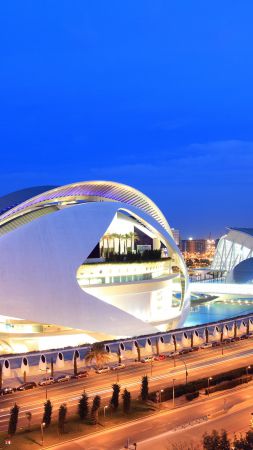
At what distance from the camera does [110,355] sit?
33750mm

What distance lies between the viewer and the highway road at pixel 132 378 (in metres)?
26.4

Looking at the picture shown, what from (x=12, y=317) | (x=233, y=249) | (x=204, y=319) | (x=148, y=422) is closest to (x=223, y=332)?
(x=204, y=319)

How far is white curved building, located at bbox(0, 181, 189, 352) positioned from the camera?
114 feet

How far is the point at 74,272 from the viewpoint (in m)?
35.7

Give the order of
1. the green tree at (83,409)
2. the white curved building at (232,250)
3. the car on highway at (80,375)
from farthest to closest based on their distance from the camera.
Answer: the white curved building at (232,250) < the car on highway at (80,375) < the green tree at (83,409)

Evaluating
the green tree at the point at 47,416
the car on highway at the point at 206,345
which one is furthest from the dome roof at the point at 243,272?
the green tree at the point at 47,416

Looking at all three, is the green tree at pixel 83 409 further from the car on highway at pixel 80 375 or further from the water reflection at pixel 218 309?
the water reflection at pixel 218 309

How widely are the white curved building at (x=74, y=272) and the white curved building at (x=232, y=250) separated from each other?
3798 cm

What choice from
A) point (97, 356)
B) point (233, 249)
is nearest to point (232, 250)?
point (233, 249)

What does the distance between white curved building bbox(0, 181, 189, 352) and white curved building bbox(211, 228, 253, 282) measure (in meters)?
38.0

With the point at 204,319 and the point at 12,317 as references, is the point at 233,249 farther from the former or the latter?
the point at 12,317

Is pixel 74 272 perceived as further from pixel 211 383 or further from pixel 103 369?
pixel 211 383

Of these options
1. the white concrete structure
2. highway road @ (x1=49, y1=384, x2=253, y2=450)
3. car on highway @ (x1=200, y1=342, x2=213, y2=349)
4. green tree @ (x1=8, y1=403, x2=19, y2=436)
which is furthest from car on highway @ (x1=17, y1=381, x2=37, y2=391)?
the white concrete structure

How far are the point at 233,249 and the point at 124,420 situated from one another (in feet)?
211
